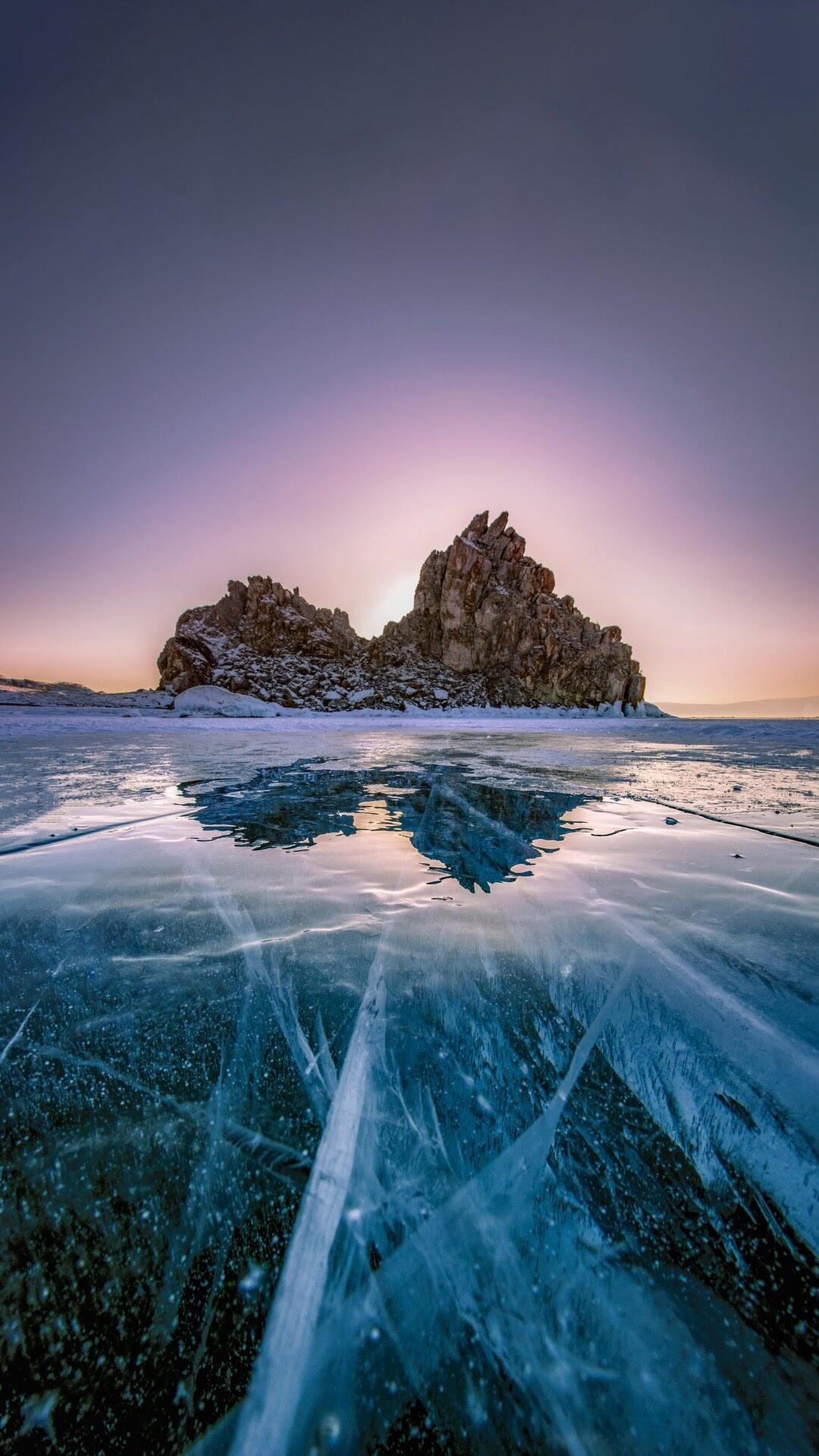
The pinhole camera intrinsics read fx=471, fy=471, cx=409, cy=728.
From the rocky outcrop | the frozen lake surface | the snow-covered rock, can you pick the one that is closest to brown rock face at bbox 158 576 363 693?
the rocky outcrop

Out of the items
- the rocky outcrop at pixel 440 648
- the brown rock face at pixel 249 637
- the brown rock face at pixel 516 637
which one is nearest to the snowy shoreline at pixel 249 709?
the rocky outcrop at pixel 440 648

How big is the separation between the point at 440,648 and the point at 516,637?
43.5ft

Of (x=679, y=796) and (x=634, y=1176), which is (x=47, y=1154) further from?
(x=679, y=796)

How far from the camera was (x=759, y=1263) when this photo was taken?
884 millimetres

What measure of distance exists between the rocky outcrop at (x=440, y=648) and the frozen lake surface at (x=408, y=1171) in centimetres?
7135

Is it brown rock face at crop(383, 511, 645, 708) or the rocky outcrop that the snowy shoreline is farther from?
brown rock face at crop(383, 511, 645, 708)

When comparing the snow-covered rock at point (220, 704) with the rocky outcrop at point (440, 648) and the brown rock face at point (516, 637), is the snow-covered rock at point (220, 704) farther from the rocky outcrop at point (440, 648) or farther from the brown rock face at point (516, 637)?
the brown rock face at point (516, 637)

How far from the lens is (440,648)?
8306cm

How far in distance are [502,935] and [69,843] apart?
120 inches

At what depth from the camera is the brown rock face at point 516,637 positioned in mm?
78562

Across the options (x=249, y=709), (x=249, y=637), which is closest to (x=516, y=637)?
(x=249, y=709)

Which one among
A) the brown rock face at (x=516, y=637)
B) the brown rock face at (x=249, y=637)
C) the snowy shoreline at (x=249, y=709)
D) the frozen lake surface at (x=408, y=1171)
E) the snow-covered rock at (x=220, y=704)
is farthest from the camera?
the brown rock face at (x=516, y=637)

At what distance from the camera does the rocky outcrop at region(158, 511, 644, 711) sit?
7569 centimetres

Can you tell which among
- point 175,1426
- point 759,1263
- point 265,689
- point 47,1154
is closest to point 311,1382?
point 175,1426
